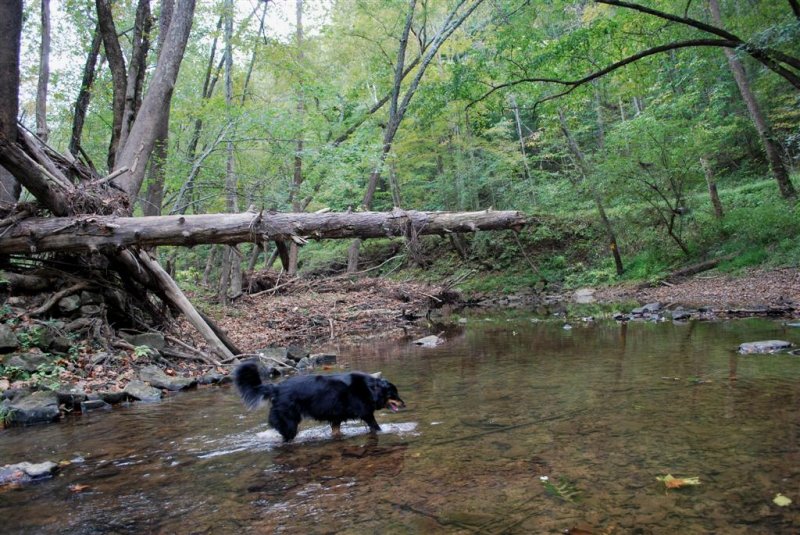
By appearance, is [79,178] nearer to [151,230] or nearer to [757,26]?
[151,230]

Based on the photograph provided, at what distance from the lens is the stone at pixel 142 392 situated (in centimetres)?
645

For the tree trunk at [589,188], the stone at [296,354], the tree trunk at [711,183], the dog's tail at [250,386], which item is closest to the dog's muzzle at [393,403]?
the dog's tail at [250,386]

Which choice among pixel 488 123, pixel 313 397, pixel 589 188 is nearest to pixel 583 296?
pixel 589 188

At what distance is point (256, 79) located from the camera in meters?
25.2

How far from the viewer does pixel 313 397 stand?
183 inches

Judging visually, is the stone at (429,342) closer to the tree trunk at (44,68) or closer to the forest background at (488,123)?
the forest background at (488,123)

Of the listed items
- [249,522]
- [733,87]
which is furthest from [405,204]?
[249,522]

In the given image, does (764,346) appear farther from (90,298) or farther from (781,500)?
(90,298)

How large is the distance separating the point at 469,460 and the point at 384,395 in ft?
4.53

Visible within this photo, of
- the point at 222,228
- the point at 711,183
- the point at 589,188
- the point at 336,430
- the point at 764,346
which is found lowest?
the point at 336,430

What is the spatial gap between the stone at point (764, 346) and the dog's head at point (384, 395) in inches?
203

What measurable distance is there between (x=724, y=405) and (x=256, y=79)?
25.4 meters

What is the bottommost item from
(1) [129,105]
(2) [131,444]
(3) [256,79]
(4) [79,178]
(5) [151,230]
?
(2) [131,444]

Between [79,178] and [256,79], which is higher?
[256,79]
